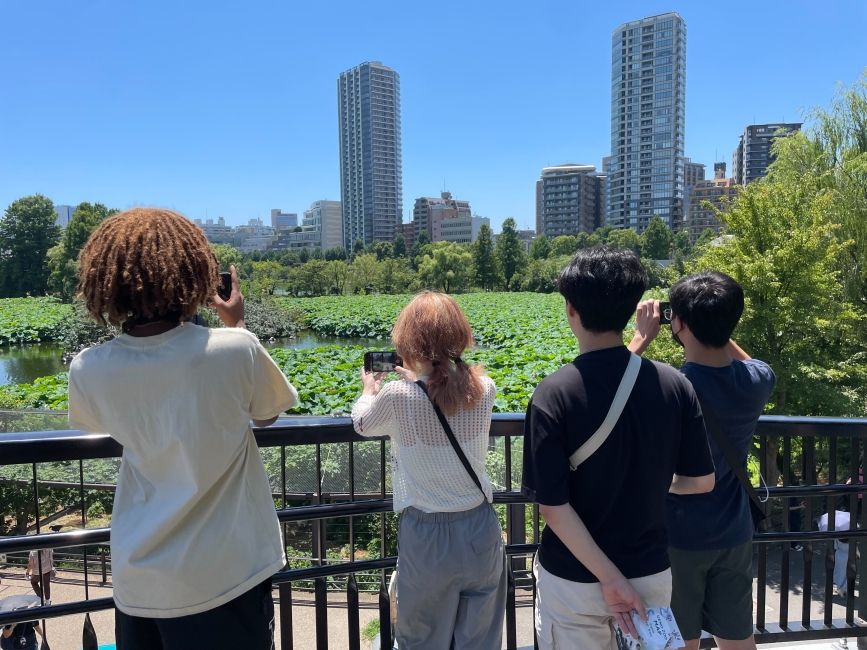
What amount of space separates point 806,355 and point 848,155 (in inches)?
309

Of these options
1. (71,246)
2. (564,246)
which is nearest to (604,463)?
(71,246)

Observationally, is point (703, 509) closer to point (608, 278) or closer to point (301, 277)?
point (608, 278)

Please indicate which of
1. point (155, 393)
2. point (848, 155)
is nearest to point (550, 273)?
point (848, 155)

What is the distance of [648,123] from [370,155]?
77913 millimetres

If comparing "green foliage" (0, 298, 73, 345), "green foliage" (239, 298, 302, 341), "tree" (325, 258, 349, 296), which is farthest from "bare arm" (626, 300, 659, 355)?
"tree" (325, 258, 349, 296)

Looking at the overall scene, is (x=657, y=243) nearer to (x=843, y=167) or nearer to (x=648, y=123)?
(x=648, y=123)

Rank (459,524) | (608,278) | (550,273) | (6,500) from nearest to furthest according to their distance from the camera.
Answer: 1. (608,278)
2. (459,524)
3. (6,500)
4. (550,273)

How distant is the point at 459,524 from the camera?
212 cm

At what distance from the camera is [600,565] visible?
68.2 inches

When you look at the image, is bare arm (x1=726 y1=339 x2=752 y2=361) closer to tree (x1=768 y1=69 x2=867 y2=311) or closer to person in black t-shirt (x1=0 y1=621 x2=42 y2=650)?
person in black t-shirt (x1=0 y1=621 x2=42 y2=650)

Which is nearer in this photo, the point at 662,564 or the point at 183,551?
the point at 183,551

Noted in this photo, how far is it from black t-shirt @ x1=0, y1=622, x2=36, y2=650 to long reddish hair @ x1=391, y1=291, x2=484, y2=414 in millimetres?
3183

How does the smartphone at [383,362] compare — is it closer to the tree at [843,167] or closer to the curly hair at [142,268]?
the curly hair at [142,268]

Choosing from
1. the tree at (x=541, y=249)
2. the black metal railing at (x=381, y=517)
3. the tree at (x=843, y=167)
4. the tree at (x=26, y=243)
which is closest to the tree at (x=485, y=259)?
the tree at (x=541, y=249)
